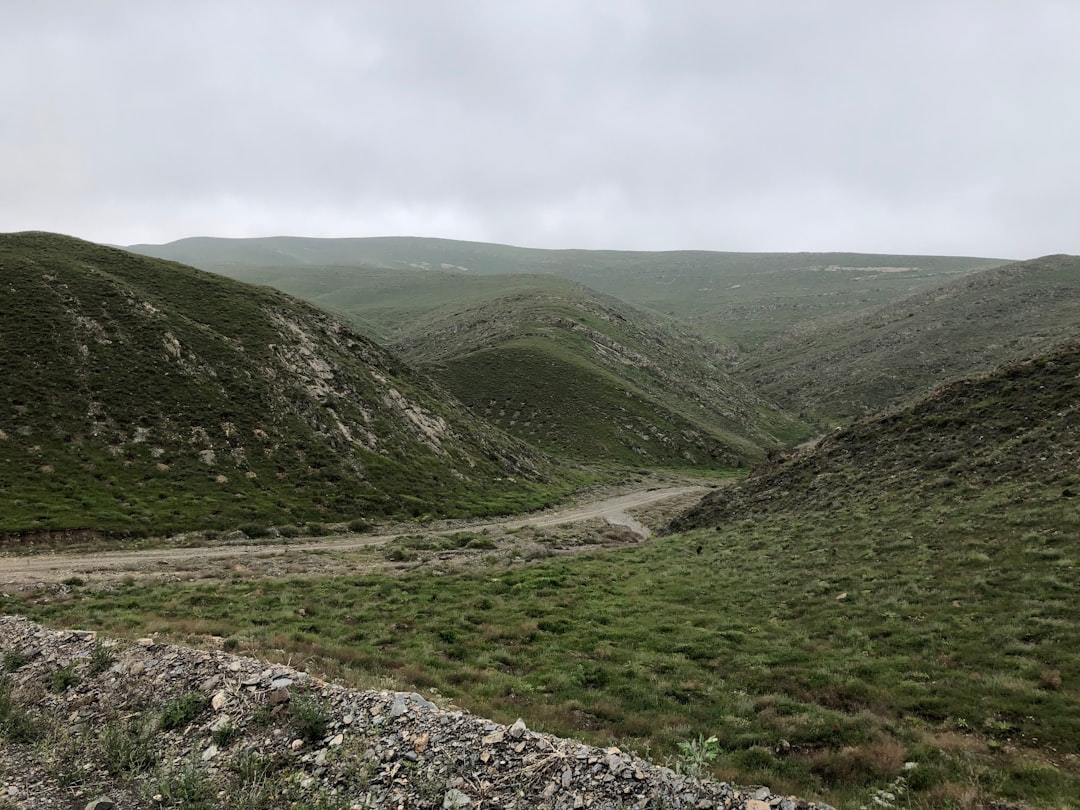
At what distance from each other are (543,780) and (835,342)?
605ft

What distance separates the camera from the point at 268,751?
11.2m

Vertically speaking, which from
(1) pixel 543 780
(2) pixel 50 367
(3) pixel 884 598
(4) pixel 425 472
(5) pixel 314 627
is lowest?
(4) pixel 425 472

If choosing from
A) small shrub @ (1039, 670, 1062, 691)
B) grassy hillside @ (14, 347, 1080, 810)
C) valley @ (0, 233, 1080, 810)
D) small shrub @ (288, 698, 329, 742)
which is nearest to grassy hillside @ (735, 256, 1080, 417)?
valley @ (0, 233, 1080, 810)

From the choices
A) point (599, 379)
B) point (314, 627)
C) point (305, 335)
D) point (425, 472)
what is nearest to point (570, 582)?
point (314, 627)

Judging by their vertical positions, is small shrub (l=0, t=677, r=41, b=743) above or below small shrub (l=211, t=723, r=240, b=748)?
below

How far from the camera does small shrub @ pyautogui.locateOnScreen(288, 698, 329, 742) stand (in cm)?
1137

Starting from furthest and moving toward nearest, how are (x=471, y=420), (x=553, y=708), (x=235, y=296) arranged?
(x=471, y=420) → (x=235, y=296) → (x=553, y=708)

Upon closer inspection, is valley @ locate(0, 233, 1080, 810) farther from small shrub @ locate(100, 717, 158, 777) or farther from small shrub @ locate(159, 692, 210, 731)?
small shrub @ locate(100, 717, 158, 777)

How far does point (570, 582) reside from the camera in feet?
93.6

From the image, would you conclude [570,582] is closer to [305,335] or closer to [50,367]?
[50,367]

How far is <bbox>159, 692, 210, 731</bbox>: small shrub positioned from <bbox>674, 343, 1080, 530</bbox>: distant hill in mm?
31965

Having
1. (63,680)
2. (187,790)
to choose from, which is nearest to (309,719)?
(187,790)

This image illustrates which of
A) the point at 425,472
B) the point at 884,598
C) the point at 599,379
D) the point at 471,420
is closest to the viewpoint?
the point at 884,598

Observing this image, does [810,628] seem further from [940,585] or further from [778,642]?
[940,585]
